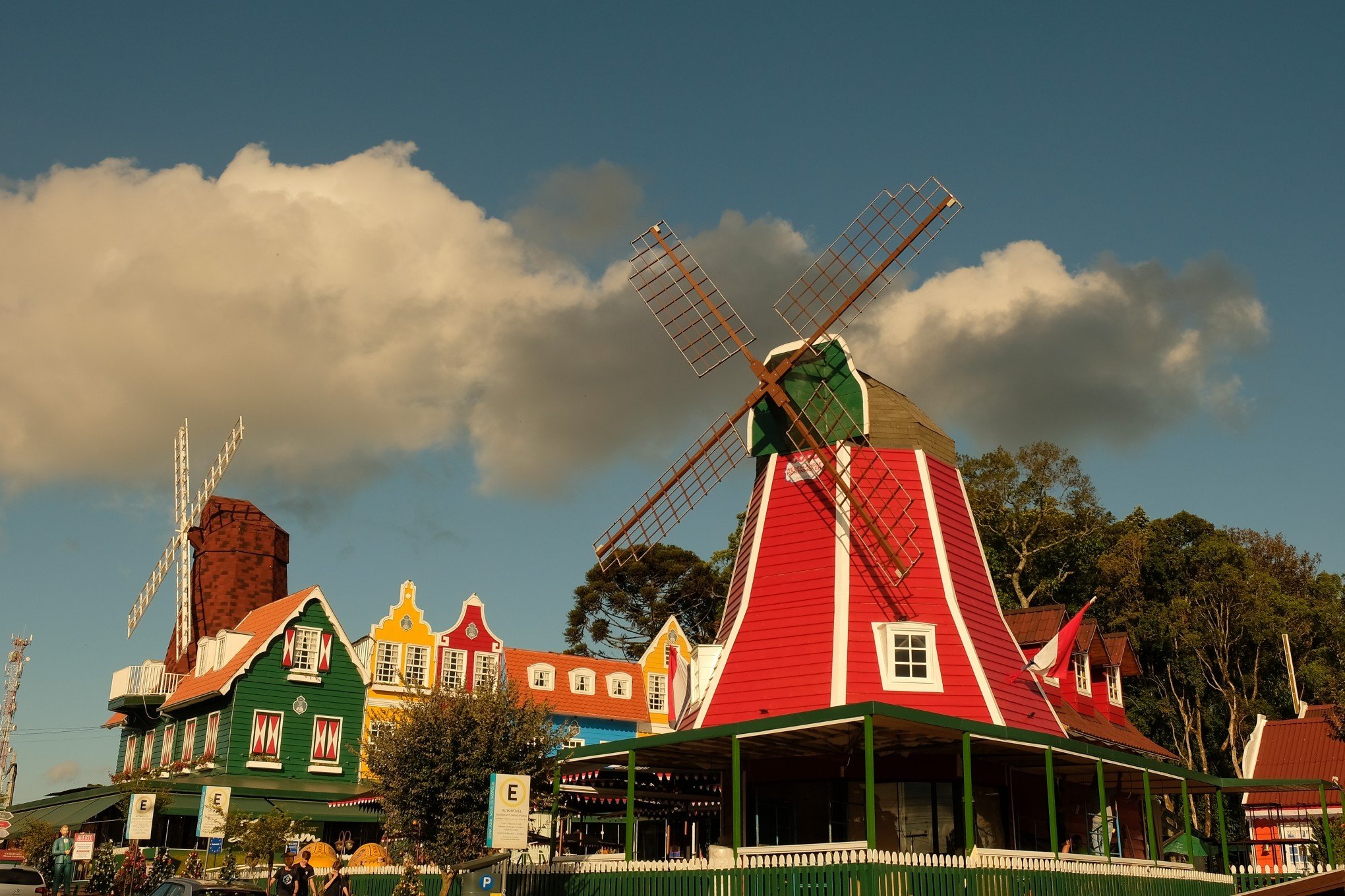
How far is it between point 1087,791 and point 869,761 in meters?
13.2

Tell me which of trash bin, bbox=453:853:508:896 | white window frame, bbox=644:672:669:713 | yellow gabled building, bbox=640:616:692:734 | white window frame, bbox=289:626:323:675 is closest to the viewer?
trash bin, bbox=453:853:508:896

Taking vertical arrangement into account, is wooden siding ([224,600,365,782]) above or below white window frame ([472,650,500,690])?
below

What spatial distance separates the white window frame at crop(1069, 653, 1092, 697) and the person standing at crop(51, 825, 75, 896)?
27.0 metres

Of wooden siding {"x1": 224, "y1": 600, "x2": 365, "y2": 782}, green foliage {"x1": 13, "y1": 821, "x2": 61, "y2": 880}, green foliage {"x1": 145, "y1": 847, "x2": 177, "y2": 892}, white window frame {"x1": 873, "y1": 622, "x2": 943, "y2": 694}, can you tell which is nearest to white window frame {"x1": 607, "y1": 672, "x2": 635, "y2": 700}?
wooden siding {"x1": 224, "y1": 600, "x2": 365, "y2": 782}

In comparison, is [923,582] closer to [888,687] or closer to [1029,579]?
[888,687]

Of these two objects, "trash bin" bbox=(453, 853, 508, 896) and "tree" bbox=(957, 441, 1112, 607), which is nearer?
"trash bin" bbox=(453, 853, 508, 896)

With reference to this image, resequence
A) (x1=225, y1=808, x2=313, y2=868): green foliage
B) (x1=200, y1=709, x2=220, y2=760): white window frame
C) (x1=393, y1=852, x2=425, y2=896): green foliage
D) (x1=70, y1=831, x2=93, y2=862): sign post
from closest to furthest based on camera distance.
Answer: (x1=393, y1=852, x2=425, y2=896): green foliage < (x1=70, y1=831, x2=93, y2=862): sign post < (x1=225, y1=808, x2=313, y2=868): green foliage < (x1=200, y1=709, x2=220, y2=760): white window frame

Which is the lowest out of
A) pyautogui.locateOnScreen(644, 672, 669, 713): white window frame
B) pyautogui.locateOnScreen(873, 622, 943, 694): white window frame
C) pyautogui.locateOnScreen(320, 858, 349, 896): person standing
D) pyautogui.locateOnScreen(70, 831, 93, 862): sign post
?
pyautogui.locateOnScreen(320, 858, 349, 896): person standing

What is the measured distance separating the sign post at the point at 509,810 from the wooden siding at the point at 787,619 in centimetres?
837

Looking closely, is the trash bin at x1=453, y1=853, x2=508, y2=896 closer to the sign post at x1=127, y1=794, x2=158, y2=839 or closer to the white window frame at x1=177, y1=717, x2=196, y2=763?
the sign post at x1=127, y1=794, x2=158, y2=839

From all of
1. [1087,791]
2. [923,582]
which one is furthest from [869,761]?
[1087,791]

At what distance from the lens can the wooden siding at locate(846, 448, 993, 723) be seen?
24.0 metres

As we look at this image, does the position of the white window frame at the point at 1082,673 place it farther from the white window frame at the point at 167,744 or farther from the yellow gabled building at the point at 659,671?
the white window frame at the point at 167,744

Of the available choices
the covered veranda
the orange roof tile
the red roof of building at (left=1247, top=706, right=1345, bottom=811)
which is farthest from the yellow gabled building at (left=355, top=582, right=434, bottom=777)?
the red roof of building at (left=1247, top=706, right=1345, bottom=811)
